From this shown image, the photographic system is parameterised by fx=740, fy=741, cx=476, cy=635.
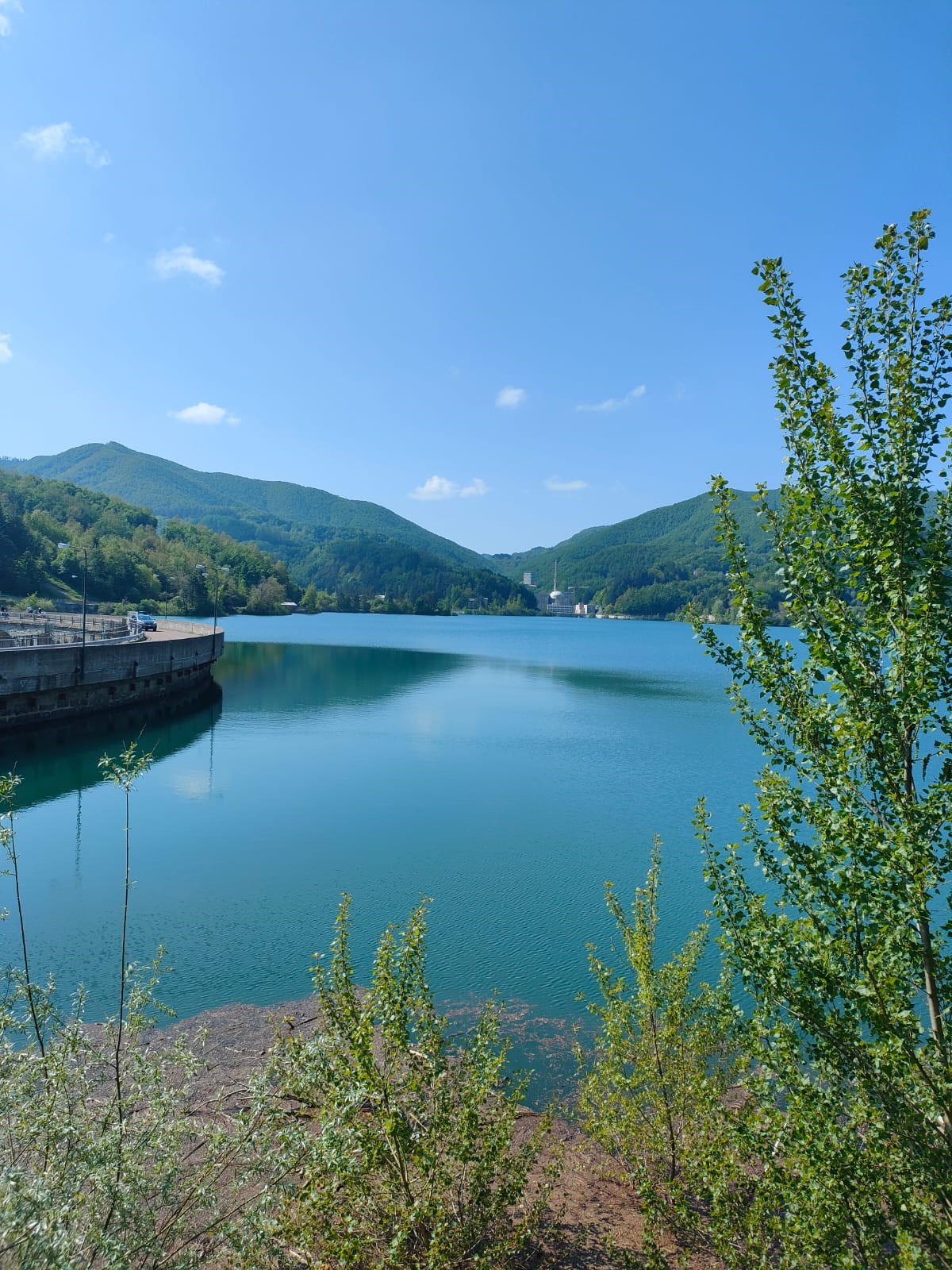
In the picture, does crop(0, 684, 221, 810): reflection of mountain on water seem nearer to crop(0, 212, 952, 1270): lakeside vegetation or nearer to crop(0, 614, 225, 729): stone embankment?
crop(0, 614, 225, 729): stone embankment

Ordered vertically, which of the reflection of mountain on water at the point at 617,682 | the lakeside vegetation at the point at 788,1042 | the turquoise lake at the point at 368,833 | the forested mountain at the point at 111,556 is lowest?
the turquoise lake at the point at 368,833

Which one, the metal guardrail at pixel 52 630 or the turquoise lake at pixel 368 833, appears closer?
the turquoise lake at pixel 368 833

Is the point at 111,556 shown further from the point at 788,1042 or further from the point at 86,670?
the point at 788,1042

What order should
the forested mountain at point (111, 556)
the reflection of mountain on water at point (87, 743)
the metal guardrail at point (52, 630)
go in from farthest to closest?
the forested mountain at point (111, 556) < the metal guardrail at point (52, 630) < the reflection of mountain on water at point (87, 743)

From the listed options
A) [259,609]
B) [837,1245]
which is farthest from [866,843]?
[259,609]

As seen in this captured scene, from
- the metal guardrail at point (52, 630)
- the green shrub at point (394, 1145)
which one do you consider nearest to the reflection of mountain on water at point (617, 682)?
the metal guardrail at point (52, 630)

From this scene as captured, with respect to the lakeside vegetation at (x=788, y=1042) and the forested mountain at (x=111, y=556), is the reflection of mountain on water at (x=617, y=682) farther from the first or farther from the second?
the lakeside vegetation at (x=788, y=1042)

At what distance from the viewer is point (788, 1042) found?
4.95 metres

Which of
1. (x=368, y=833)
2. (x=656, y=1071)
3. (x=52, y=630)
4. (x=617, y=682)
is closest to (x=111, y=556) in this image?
(x=52, y=630)

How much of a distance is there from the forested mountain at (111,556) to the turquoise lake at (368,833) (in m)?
46.4

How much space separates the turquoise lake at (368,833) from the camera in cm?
1514

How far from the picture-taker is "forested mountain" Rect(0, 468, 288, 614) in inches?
3976

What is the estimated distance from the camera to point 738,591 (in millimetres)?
5742

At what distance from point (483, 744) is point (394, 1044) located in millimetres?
32978
